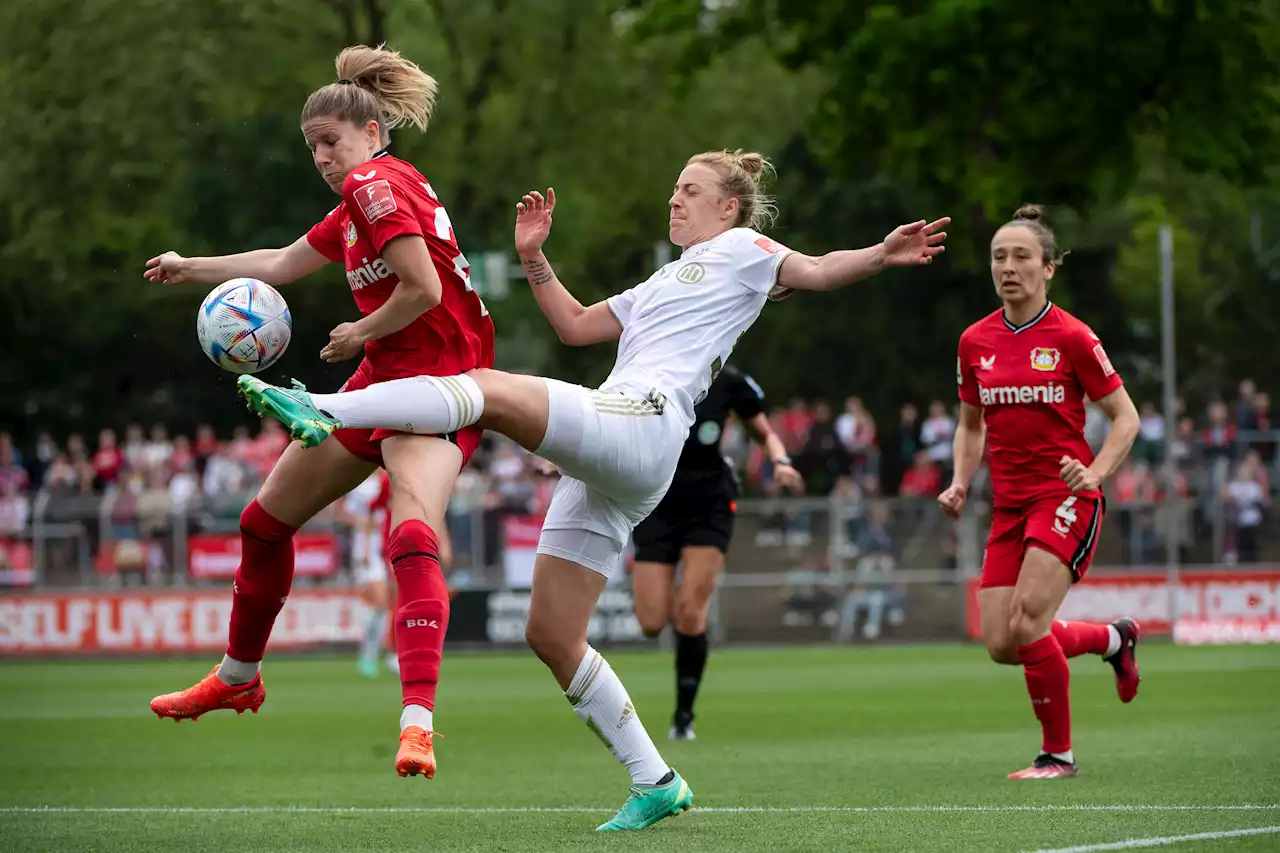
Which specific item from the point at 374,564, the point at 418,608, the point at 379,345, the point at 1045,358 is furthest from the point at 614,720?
the point at 374,564

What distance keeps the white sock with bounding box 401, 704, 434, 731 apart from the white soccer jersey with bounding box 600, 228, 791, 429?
1243 millimetres

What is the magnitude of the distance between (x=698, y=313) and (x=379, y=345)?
43.8 inches

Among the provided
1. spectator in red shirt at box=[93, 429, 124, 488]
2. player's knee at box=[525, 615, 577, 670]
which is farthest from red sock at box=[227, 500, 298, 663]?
spectator in red shirt at box=[93, 429, 124, 488]

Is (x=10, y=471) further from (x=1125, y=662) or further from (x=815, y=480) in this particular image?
(x=1125, y=662)

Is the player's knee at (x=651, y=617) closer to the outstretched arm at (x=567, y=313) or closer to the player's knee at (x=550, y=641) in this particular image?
the outstretched arm at (x=567, y=313)

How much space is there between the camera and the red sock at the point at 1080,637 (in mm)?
8812

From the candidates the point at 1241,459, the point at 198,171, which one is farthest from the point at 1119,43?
the point at 198,171

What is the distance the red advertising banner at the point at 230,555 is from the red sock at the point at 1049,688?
15.1 meters

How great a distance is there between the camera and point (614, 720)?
6.62 m

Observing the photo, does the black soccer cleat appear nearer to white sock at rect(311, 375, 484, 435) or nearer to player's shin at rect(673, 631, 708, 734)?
player's shin at rect(673, 631, 708, 734)

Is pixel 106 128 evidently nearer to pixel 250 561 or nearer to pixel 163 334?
pixel 163 334

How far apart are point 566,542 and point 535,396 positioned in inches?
25.5

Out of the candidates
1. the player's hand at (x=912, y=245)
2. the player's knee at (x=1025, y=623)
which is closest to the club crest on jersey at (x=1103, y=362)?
the player's knee at (x=1025, y=623)

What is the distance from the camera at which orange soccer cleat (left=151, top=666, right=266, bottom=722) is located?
7004 mm
